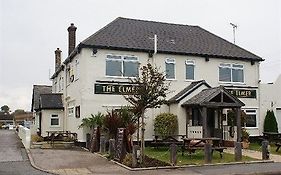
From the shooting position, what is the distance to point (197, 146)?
1802 centimetres

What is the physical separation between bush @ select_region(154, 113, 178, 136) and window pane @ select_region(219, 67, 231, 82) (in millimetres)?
5777

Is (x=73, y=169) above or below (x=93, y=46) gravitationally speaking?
below

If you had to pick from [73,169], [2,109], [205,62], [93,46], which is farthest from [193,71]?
[2,109]

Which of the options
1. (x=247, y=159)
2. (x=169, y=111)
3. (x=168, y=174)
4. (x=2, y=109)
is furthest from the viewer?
(x=2, y=109)

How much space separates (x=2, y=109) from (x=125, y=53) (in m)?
109

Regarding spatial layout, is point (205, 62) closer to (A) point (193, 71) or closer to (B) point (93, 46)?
(A) point (193, 71)

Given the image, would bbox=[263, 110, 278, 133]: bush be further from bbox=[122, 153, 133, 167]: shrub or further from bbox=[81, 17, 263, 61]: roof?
bbox=[122, 153, 133, 167]: shrub

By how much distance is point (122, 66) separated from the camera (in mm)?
24625

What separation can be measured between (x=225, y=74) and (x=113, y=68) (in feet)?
27.3

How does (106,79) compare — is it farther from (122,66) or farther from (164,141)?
(164,141)

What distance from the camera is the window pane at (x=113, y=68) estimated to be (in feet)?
79.8

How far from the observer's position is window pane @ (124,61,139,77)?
24.7 metres

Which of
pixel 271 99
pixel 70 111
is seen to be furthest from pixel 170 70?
pixel 271 99

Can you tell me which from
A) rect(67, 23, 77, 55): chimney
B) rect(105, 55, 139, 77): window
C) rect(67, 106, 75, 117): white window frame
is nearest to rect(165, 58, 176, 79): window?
rect(105, 55, 139, 77): window
